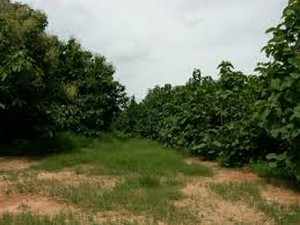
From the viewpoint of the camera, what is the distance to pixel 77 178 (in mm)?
10180

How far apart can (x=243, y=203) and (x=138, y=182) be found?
171cm

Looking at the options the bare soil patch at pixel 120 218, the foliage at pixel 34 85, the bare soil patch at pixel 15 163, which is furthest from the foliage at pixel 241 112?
the bare soil patch at pixel 15 163

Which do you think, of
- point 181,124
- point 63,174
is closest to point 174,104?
point 181,124

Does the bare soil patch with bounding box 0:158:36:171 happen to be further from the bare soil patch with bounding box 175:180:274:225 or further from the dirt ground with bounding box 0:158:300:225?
the bare soil patch with bounding box 175:180:274:225

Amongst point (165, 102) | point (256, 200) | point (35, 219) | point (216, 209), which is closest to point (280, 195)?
point (256, 200)

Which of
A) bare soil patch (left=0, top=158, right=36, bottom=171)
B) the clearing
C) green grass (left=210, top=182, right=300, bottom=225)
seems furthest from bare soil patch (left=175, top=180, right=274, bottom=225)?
bare soil patch (left=0, top=158, right=36, bottom=171)

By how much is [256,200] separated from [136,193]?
1649 millimetres

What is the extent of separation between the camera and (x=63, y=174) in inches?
414

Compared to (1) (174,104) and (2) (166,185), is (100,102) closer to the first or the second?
(1) (174,104)

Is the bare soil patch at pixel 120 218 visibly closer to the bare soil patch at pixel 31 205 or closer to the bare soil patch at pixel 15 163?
the bare soil patch at pixel 31 205

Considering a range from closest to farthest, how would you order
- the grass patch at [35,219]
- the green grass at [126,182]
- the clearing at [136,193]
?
the grass patch at [35,219] < the clearing at [136,193] < the green grass at [126,182]

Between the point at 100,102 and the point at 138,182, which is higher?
the point at 100,102

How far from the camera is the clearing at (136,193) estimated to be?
7.68 m

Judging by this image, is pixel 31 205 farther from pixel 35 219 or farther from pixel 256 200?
pixel 256 200
